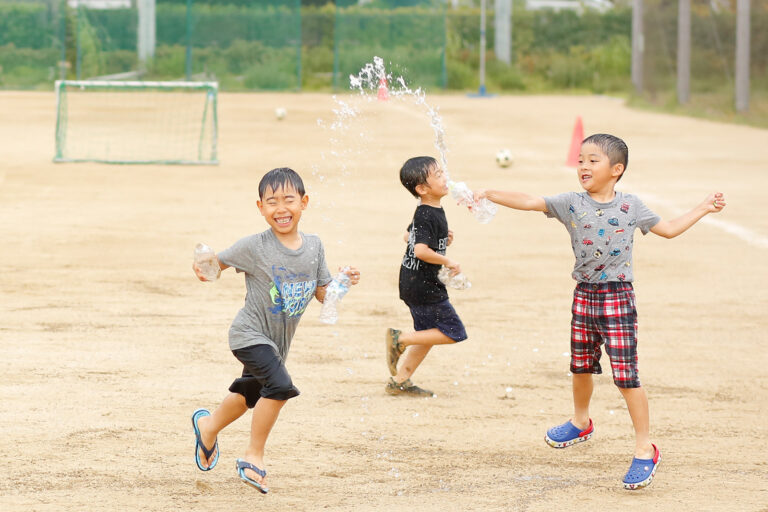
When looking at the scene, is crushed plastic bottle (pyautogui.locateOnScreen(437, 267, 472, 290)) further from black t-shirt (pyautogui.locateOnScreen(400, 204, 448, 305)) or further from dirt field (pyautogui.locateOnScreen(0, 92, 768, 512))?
dirt field (pyautogui.locateOnScreen(0, 92, 768, 512))

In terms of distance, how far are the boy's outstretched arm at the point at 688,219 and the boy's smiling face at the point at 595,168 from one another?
317 mm

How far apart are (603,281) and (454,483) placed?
1.10 metres

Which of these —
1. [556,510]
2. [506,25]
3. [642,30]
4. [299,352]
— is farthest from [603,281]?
[506,25]

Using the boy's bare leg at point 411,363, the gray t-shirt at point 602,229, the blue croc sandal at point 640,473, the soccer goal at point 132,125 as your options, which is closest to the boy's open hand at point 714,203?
the gray t-shirt at point 602,229

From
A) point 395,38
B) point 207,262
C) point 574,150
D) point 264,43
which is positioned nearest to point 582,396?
point 207,262

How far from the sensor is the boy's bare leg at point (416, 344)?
6371 millimetres

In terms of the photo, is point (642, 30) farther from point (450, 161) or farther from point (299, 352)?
point (299, 352)

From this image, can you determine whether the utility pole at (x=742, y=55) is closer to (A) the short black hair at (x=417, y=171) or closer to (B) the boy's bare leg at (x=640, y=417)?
(A) the short black hair at (x=417, y=171)

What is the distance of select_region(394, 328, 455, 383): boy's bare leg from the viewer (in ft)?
20.9

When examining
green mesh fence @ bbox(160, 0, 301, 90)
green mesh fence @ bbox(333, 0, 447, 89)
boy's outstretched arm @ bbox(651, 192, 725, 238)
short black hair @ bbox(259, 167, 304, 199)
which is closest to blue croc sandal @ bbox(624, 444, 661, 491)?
boy's outstretched arm @ bbox(651, 192, 725, 238)

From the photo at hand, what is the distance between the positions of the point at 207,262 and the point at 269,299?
0.99 ft

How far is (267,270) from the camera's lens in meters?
4.76

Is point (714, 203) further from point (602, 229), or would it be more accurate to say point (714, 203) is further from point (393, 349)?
point (393, 349)

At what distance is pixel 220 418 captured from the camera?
4926 millimetres
